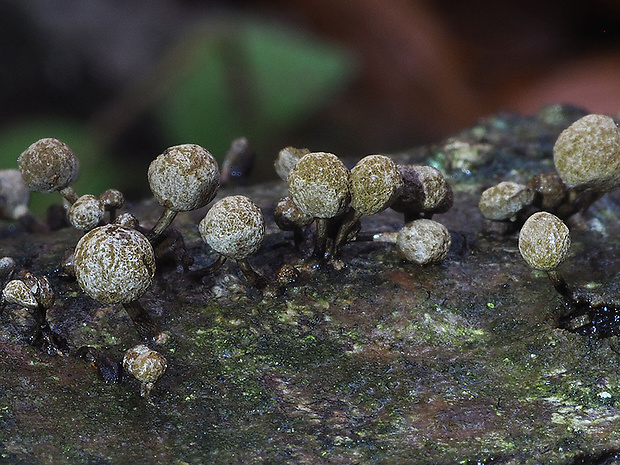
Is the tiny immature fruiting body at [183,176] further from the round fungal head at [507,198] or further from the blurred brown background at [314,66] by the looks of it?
the blurred brown background at [314,66]

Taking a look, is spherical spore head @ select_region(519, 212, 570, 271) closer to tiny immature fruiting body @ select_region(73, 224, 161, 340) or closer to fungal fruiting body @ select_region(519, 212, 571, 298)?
fungal fruiting body @ select_region(519, 212, 571, 298)

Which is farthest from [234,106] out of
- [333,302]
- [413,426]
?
[413,426]

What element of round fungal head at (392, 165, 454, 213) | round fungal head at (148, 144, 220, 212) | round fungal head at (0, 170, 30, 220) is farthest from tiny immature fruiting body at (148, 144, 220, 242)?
round fungal head at (0, 170, 30, 220)

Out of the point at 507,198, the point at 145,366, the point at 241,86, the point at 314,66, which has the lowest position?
the point at 145,366

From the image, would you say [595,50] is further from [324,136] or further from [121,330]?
[121,330]

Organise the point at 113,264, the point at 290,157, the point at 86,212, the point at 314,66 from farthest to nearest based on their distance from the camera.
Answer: the point at 314,66, the point at 290,157, the point at 86,212, the point at 113,264

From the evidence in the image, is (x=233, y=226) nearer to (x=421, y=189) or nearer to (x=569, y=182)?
(x=421, y=189)

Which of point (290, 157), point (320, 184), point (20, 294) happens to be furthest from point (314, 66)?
point (20, 294)

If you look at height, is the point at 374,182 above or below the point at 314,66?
below
